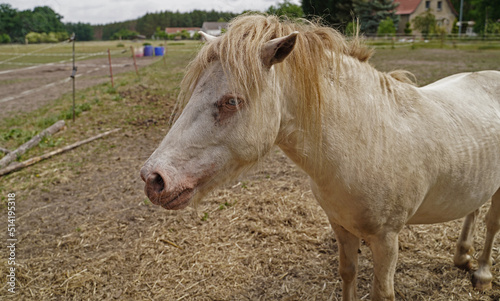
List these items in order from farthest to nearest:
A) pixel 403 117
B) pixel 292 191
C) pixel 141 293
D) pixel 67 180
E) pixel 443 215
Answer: pixel 67 180
pixel 292 191
pixel 141 293
pixel 443 215
pixel 403 117

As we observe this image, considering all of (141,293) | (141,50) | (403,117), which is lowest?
(141,293)

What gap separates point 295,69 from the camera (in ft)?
5.66

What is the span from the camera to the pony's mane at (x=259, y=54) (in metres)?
1.61

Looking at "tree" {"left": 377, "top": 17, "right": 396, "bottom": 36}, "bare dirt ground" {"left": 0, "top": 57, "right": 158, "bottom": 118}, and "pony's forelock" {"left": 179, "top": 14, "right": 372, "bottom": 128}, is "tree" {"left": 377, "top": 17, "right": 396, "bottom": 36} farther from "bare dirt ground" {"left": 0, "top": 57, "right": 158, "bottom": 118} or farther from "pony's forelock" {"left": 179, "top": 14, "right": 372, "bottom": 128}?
"pony's forelock" {"left": 179, "top": 14, "right": 372, "bottom": 128}

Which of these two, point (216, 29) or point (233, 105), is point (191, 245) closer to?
point (233, 105)

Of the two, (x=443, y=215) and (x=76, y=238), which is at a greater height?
(x=443, y=215)

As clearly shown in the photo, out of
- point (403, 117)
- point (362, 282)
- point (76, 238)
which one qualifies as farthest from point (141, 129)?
point (403, 117)

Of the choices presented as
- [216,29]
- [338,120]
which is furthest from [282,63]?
[216,29]

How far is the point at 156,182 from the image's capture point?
156 centimetres

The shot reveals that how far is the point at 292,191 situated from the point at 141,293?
2319mm

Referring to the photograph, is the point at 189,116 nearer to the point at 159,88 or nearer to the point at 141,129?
the point at 141,129

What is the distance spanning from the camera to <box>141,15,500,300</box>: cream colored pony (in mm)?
1631

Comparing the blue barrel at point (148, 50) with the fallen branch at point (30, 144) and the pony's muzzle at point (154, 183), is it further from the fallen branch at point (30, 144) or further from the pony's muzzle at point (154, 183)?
the pony's muzzle at point (154, 183)

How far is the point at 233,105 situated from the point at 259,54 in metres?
0.29
